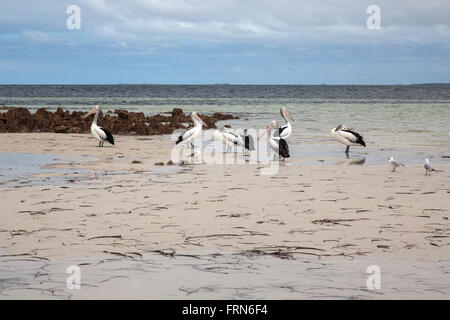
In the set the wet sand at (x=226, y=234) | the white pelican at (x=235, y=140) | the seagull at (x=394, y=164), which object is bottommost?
the wet sand at (x=226, y=234)

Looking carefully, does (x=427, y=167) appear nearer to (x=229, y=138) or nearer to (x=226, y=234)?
(x=226, y=234)

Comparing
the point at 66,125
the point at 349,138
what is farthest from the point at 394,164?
the point at 66,125

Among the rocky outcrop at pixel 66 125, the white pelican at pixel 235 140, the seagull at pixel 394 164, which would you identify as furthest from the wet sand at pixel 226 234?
the rocky outcrop at pixel 66 125

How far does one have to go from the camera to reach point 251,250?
4.74 m

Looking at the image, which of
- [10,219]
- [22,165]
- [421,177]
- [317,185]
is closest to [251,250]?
[10,219]

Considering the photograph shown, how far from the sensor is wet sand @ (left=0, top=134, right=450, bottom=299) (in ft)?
12.8

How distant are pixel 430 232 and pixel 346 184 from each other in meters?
2.80

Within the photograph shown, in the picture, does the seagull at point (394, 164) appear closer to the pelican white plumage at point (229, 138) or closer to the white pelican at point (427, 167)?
the white pelican at point (427, 167)

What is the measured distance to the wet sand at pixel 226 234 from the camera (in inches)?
153

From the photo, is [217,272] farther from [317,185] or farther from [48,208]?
[317,185]

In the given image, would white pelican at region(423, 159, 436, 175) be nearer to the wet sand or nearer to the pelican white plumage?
the wet sand

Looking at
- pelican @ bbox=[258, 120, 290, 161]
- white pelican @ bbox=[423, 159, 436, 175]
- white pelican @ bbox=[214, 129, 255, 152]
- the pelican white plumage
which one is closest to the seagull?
white pelican @ bbox=[423, 159, 436, 175]
